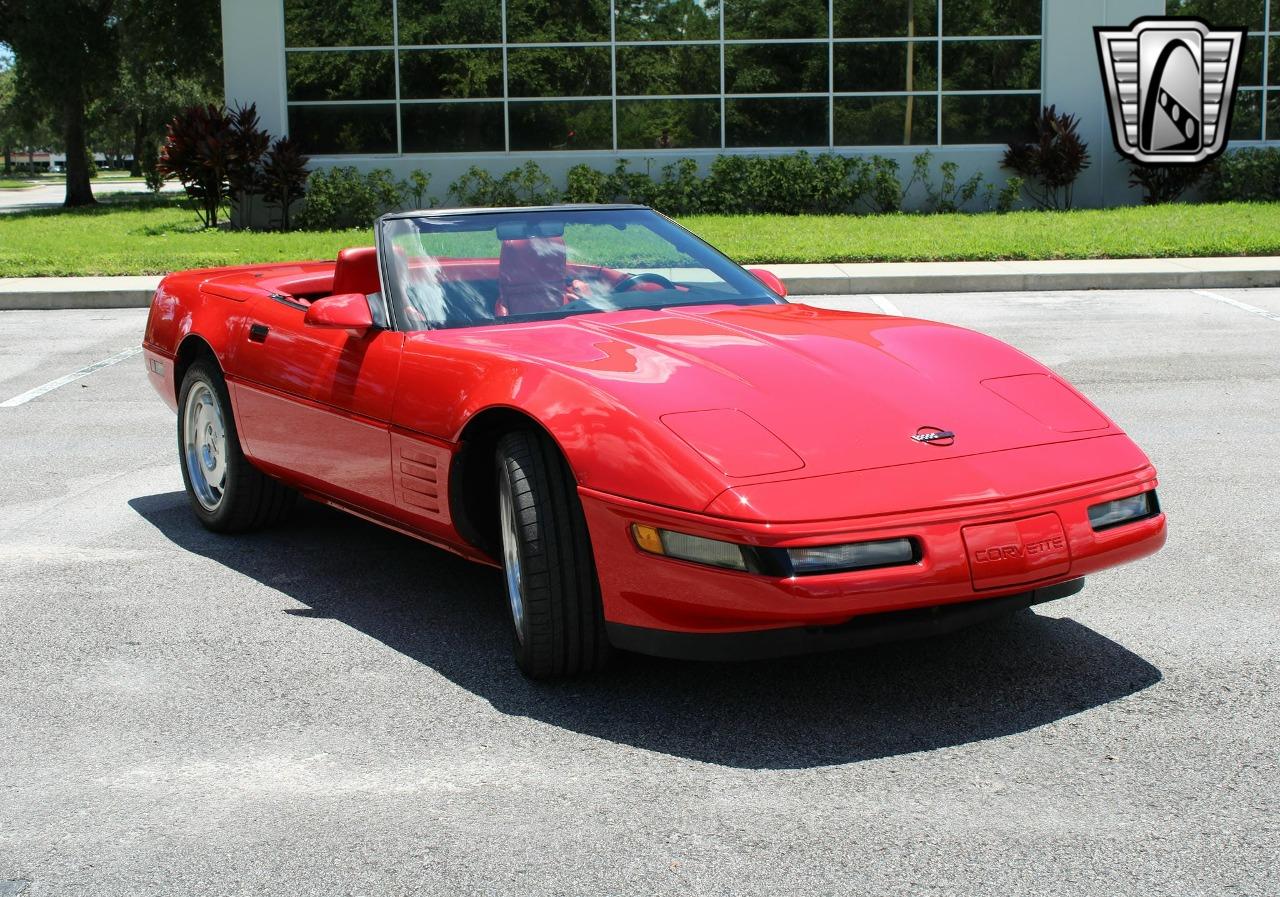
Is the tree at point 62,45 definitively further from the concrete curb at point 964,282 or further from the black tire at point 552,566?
the black tire at point 552,566

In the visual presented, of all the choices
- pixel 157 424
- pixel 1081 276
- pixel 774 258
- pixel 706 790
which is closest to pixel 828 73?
pixel 774 258

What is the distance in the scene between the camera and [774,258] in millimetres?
17375

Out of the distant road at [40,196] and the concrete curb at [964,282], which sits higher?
the distant road at [40,196]

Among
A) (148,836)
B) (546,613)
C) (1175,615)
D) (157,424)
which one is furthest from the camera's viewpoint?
(157,424)

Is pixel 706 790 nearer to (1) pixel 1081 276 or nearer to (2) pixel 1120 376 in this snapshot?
(2) pixel 1120 376

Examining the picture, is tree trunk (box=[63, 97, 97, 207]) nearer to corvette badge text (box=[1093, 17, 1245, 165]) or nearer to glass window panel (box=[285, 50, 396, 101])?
glass window panel (box=[285, 50, 396, 101])

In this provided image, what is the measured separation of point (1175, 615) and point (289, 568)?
3.12 metres

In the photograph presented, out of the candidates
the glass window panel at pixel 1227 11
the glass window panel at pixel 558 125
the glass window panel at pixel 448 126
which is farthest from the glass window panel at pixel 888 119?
the glass window panel at pixel 448 126

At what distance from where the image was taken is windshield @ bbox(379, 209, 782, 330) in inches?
204

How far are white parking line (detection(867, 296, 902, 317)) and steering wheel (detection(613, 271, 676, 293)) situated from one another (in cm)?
822

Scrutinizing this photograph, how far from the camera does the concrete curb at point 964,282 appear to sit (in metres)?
15.3

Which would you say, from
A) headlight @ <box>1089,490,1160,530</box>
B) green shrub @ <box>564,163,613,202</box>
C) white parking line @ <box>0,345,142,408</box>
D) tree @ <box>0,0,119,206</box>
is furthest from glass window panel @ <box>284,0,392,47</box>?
headlight @ <box>1089,490,1160,530</box>

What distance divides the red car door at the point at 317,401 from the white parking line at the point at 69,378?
431 cm

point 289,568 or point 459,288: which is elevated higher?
point 459,288
